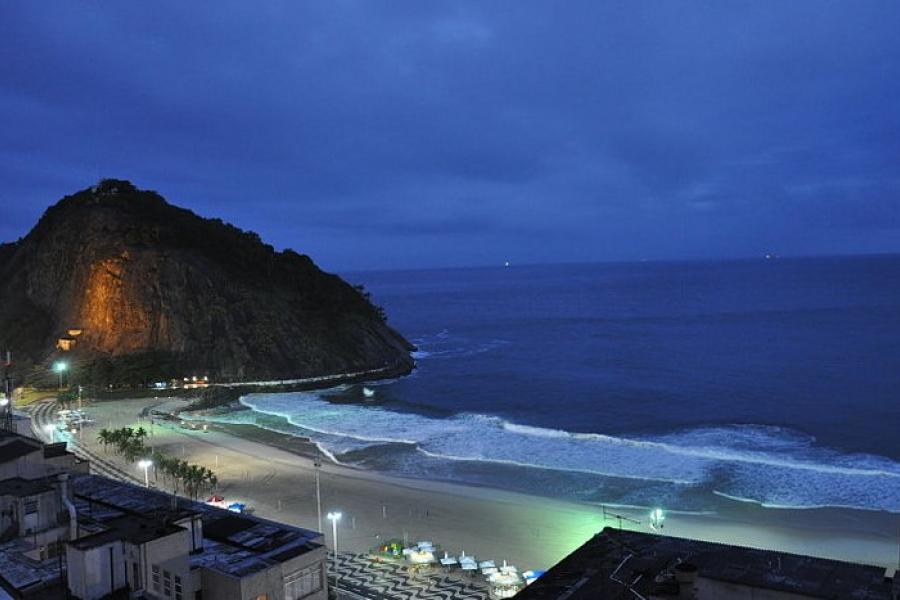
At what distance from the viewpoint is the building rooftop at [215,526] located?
17.7m

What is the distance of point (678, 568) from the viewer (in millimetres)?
16219

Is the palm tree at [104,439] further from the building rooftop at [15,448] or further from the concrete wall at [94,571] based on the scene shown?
the concrete wall at [94,571]

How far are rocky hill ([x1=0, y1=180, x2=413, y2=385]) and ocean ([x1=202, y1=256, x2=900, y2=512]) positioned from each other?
1196 centimetres

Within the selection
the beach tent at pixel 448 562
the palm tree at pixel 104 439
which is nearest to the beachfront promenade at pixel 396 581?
the beach tent at pixel 448 562

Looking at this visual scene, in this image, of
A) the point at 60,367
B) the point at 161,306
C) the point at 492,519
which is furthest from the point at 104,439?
the point at 161,306

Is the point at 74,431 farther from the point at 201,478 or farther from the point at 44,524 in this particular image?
the point at 44,524

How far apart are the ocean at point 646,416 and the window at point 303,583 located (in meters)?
26.6

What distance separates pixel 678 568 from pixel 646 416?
50773 mm

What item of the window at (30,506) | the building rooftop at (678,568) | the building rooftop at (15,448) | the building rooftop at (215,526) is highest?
the building rooftop at (15,448)

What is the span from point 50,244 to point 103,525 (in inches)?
3906

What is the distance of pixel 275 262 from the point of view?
375 feet

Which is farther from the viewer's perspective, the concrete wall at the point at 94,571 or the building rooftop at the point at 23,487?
the building rooftop at the point at 23,487

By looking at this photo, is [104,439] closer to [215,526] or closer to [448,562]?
[448,562]

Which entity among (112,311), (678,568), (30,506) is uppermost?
(112,311)
